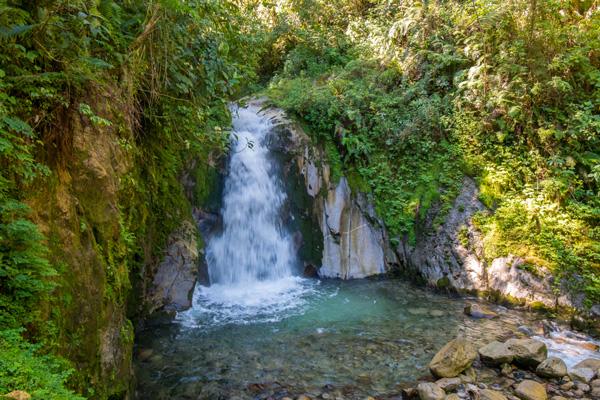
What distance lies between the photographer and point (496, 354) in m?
5.25

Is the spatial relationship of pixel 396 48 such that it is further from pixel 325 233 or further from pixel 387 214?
pixel 325 233

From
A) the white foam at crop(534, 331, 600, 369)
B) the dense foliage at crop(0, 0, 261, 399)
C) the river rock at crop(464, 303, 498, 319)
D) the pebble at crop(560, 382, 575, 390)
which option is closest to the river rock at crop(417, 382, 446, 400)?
the pebble at crop(560, 382, 575, 390)

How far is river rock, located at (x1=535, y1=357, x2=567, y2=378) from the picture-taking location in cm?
492

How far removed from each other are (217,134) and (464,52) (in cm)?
764

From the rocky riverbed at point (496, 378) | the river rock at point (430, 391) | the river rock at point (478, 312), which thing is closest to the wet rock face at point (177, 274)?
the rocky riverbed at point (496, 378)

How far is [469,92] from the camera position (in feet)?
31.5

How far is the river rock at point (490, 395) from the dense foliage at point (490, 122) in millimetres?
3533

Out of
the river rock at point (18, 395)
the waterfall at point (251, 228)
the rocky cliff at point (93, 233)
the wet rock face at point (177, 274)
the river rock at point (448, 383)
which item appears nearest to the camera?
the river rock at point (18, 395)

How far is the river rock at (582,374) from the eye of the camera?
4902 millimetres

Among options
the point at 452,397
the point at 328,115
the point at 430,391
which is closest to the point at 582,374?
the point at 452,397

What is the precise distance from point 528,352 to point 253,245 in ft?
19.7

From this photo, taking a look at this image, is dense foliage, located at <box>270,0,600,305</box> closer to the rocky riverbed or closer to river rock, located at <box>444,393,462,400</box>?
the rocky riverbed

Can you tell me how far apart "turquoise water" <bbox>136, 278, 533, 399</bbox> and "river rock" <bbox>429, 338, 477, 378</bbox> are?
0.28 metres

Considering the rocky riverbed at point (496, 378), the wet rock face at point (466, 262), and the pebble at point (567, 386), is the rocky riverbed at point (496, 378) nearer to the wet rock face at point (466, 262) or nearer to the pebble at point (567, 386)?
the pebble at point (567, 386)
